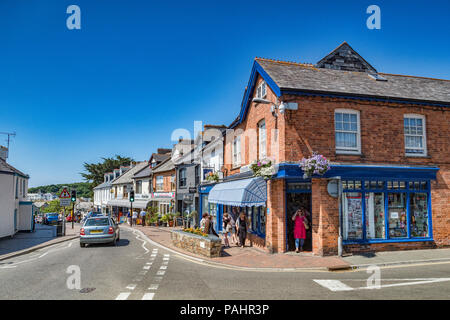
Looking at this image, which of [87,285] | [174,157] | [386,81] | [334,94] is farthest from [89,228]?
[174,157]

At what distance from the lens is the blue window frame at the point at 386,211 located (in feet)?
42.7

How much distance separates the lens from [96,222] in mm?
16656

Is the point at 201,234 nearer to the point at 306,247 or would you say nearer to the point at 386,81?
the point at 306,247

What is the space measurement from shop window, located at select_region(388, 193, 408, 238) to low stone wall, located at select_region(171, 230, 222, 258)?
7.09m

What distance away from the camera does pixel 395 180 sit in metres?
13.5

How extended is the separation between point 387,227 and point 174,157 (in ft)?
85.5

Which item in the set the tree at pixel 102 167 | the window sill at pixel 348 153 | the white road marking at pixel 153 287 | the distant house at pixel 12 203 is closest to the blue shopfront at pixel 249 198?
the window sill at pixel 348 153

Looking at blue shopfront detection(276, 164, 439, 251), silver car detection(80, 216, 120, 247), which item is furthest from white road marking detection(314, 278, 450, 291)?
silver car detection(80, 216, 120, 247)

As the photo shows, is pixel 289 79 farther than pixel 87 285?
Yes

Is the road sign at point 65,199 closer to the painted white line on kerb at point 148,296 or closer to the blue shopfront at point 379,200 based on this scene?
the blue shopfront at point 379,200

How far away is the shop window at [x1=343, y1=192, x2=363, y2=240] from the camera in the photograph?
1291 cm

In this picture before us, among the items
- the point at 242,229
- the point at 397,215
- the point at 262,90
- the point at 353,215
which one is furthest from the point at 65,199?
the point at 397,215

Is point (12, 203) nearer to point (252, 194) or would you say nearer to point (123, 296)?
point (252, 194)

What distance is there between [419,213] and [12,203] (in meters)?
24.7
